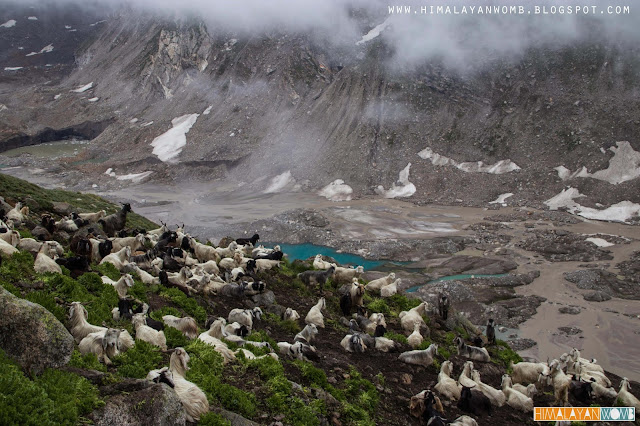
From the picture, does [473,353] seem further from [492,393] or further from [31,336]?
[31,336]

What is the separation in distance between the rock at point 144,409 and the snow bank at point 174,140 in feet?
297

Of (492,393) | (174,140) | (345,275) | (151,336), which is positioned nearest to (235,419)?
(151,336)

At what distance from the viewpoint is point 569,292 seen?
132ft

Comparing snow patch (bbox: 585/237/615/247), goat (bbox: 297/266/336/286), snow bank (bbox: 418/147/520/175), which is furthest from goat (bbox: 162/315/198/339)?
snow bank (bbox: 418/147/520/175)

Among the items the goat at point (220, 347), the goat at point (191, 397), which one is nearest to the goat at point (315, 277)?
the goat at point (220, 347)

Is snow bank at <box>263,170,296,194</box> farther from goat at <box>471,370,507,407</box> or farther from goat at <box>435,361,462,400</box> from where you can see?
goat at <box>435,361,462,400</box>

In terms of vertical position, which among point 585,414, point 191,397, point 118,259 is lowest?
point 585,414

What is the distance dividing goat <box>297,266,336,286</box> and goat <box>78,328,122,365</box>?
38.8 ft

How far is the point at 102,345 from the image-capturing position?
27.9ft

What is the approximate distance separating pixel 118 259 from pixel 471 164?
227 feet

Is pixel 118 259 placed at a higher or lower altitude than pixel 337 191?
higher

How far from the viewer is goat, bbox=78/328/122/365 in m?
8.36

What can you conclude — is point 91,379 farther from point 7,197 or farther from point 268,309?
point 7,197

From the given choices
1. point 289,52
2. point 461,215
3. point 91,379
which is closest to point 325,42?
point 289,52
